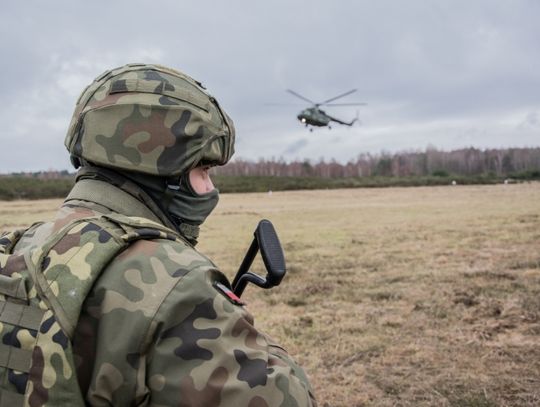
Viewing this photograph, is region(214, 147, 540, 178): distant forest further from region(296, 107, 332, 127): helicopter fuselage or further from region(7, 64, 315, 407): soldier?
region(7, 64, 315, 407): soldier

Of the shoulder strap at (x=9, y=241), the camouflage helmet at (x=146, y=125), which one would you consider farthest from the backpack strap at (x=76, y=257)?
the shoulder strap at (x=9, y=241)

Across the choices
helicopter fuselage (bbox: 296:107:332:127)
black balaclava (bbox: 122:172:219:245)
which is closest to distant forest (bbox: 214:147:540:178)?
helicopter fuselage (bbox: 296:107:332:127)

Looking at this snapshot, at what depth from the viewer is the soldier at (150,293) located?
136 centimetres

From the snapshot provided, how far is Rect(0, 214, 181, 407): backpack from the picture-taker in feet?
4.43

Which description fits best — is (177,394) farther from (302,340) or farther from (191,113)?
(302,340)

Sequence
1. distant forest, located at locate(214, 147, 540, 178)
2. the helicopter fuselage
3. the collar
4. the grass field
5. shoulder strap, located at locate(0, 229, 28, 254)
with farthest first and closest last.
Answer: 1. distant forest, located at locate(214, 147, 540, 178)
2. the helicopter fuselage
3. the grass field
4. shoulder strap, located at locate(0, 229, 28, 254)
5. the collar

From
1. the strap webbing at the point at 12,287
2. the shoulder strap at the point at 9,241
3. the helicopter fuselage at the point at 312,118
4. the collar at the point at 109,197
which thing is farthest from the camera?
the helicopter fuselage at the point at 312,118

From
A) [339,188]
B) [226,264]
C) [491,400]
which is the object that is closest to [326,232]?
[226,264]

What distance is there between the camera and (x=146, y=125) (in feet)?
5.89

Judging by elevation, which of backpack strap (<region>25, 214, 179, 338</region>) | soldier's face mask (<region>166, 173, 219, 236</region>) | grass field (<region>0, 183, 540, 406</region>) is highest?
soldier's face mask (<region>166, 173, 219, 236</region>)

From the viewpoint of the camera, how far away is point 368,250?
13.0 meters

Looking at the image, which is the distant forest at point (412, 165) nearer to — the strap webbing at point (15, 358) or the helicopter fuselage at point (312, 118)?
the helicopter fuselage at point (312, 118)

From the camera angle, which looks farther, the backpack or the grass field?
the grass field

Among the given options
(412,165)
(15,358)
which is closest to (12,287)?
(15,358)
